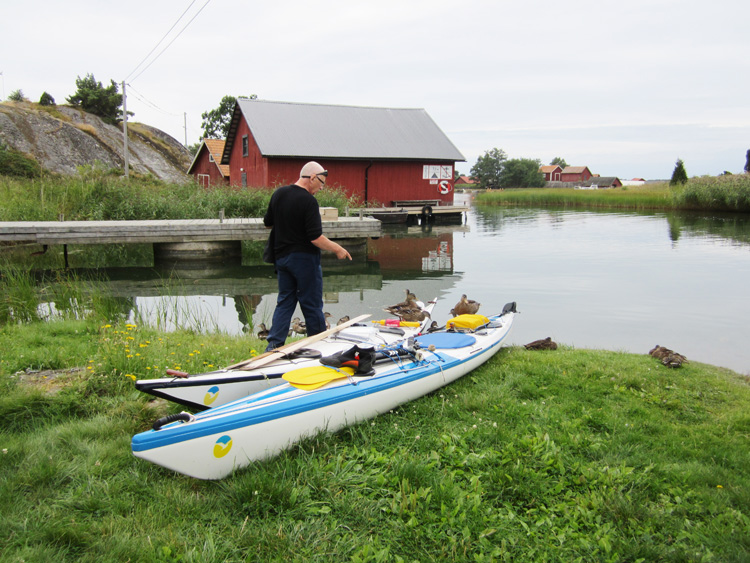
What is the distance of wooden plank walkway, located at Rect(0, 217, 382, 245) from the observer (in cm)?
1455

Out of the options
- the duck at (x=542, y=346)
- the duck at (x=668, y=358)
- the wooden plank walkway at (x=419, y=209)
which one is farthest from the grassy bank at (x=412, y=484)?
the wooden plank walkway at (x=419, y=209)

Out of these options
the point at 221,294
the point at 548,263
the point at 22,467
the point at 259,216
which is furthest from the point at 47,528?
the point at 259,216

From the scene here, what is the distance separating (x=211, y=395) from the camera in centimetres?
406

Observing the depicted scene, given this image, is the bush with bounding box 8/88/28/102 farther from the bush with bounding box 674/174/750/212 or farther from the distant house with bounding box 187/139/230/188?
the bush with bounding box 674/174/750/212

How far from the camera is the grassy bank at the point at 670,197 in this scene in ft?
112

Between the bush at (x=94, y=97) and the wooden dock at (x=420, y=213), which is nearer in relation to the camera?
the wooden dock at (x=420, y=213)

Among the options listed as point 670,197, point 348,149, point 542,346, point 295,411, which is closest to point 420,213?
point 348,149

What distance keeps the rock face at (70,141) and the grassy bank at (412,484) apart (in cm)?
3531

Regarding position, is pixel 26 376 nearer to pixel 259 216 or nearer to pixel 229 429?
pixel 229 429

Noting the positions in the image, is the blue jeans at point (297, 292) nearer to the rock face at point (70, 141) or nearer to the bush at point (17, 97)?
the rock face at point (70, 141)

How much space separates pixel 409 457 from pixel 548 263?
1477 cm

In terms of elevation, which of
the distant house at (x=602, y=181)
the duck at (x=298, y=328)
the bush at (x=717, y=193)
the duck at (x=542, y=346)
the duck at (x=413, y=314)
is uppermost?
the distant house at (x=602, y=181)

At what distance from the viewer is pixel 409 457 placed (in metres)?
3.70

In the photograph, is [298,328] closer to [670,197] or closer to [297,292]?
[297,292]
